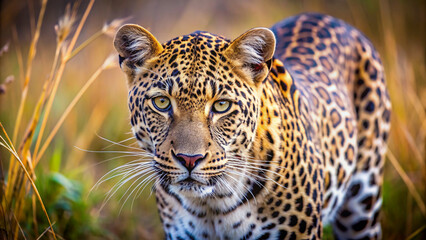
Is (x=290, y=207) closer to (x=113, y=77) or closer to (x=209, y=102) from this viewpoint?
(x=209, y=102)

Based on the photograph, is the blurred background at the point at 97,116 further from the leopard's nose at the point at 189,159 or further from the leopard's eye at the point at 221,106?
the leopard's eye at the point at 221,106

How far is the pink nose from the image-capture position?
3.58 metres

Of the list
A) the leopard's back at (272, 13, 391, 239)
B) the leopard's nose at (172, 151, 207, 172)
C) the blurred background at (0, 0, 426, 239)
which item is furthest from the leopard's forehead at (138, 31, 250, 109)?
the leopard's back at (272, 13, 391, 239)

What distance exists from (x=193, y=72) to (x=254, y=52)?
0.51 metres

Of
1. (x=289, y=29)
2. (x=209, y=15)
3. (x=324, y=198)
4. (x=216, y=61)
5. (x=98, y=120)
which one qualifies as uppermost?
(x=209, y=15)

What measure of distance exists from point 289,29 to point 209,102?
92.9 inches

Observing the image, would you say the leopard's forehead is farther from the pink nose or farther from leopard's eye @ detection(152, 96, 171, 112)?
the pink nose

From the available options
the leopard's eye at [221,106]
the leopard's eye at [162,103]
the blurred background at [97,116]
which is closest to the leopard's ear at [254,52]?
the leopard's eye at [221,106]

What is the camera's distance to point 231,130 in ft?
12.7

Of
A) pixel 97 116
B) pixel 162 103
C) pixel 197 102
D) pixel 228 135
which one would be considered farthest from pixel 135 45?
pixel 97 116

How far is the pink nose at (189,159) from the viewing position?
11.7ft

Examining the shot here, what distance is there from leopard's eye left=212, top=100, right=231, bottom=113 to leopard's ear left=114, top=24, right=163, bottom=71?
62 centimetres

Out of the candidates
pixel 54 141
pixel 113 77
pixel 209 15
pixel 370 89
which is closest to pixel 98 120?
pixel 54 141

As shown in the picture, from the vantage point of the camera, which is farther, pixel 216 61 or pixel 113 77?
pixel 113 77
